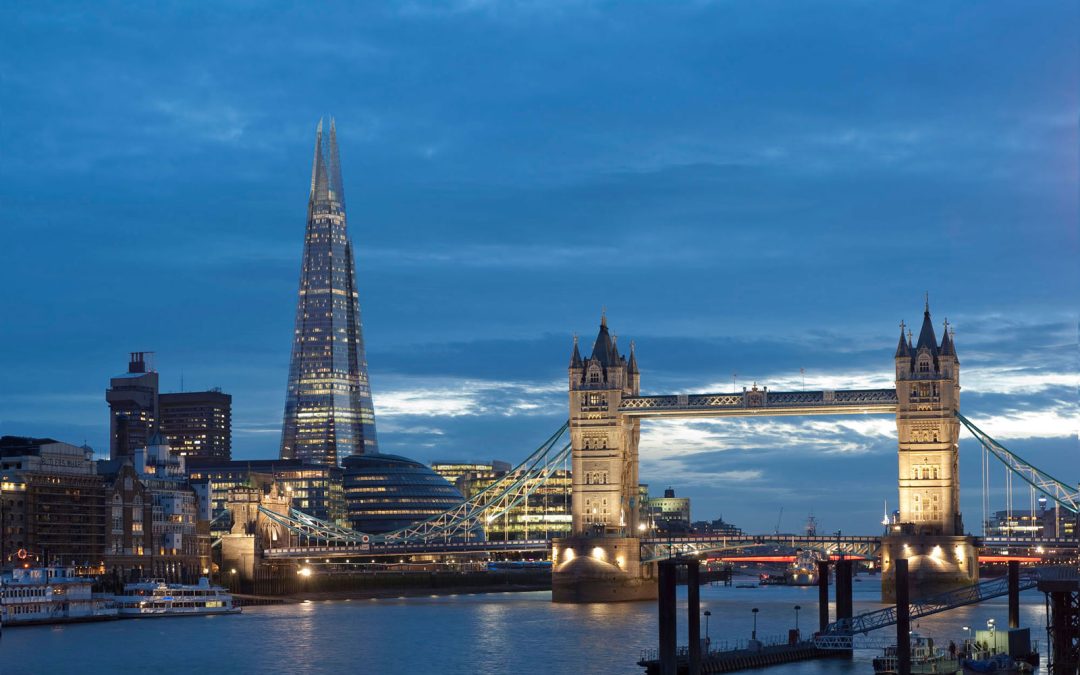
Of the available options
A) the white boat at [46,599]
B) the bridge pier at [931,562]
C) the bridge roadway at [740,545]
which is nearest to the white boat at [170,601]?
the white boat at [46,599]

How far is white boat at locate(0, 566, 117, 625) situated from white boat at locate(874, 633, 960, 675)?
73435 mm

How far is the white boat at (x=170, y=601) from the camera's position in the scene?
15362cm

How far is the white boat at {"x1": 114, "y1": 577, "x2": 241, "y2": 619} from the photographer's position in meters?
154

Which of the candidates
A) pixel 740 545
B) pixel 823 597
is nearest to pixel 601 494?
pixel 740 545

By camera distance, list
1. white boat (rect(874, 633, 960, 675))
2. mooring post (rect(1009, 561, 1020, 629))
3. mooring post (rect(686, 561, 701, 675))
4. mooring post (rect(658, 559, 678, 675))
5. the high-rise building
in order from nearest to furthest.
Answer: mooring post (rect(658, 559, 678, 675)) → mooring post (rect(686, 561, 701, 675)) → white boat (rect(874, 633, 960, 675)) → mooring post (rect(1009, 561, 1020, 629)) → the high-rise building

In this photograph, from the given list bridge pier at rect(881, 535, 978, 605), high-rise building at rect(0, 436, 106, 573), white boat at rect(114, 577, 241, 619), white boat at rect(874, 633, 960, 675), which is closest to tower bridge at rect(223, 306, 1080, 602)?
bridge pier at rect(881, 535, 978, 605)

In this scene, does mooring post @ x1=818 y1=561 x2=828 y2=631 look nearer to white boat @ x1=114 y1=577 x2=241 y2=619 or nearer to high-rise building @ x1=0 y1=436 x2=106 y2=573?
white boat @ x1=114 y1=577 x2=241 y2=619

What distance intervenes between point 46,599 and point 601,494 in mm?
47845

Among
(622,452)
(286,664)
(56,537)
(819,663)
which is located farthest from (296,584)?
(819,663)

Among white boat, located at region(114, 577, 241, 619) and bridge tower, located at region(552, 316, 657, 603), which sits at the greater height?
bridge tower, located at region(552, 316, 657, 603)

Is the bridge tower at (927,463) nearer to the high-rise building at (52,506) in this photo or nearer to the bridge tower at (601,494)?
the bridge tower at (601,494)

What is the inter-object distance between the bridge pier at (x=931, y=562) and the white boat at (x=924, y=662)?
58.3 metres

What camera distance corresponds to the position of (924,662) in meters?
86.1

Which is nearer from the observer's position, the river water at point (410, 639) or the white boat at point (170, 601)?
the river water at point (410, 639)
